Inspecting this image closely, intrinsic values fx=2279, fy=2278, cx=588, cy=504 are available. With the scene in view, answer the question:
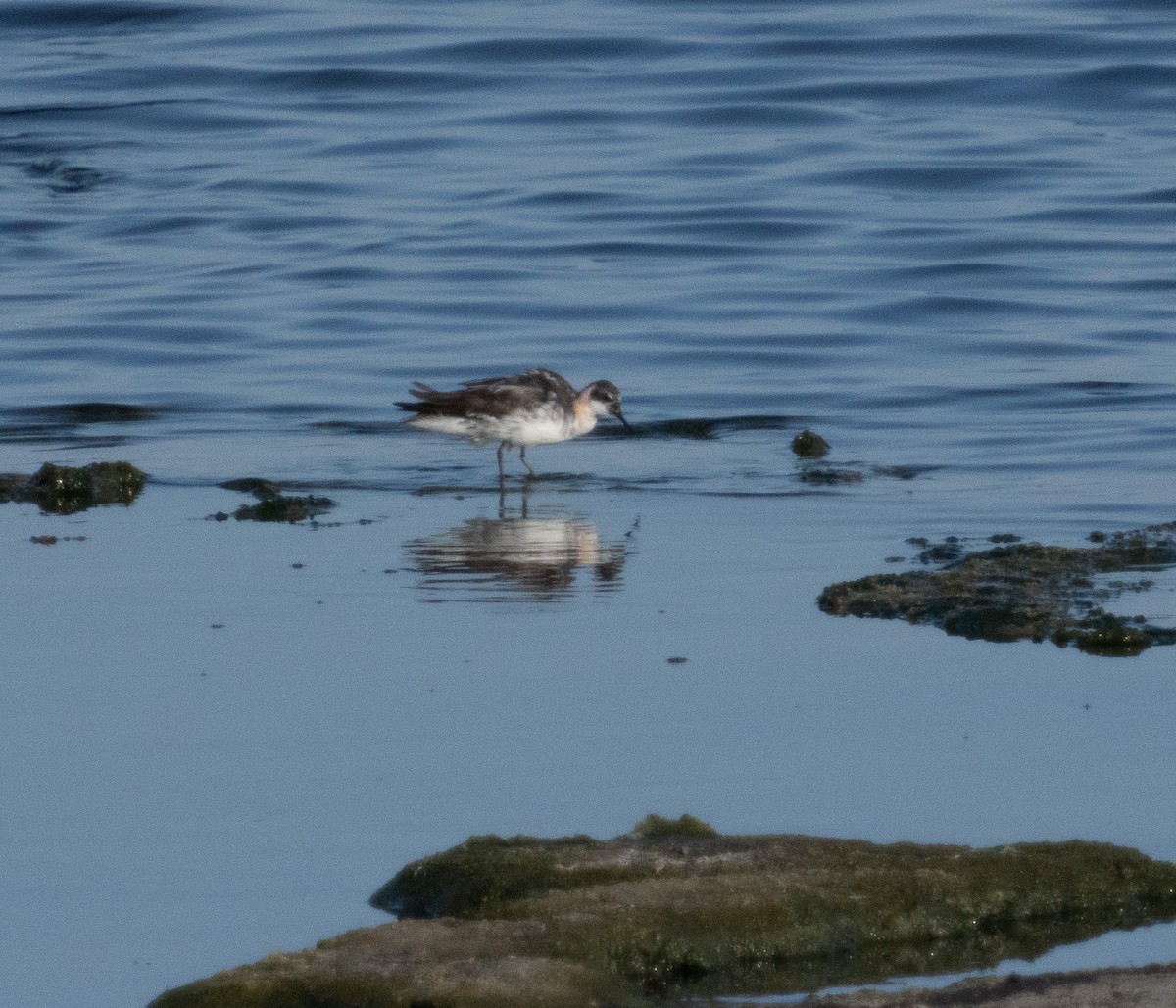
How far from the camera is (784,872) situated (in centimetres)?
659

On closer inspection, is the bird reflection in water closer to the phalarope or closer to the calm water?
the calm water

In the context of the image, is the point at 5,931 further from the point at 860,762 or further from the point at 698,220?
the point at 698,220

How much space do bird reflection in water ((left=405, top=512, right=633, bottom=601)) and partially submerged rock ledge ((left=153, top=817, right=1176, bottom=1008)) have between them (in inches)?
155

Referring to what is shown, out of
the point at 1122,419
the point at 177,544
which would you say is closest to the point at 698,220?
the point at 1122,419

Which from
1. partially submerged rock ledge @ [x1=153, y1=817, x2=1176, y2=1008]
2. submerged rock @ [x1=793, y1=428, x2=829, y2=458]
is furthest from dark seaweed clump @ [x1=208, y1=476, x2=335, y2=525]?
partially submerged rock ledge @ [x1=153, y1=817, x2=1176, y2=1008]

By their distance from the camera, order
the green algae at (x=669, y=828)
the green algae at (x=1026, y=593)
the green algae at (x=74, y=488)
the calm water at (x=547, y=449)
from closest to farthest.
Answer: the green algae at (x=669, y=828), the calm water at (x=547, y=449), the green algae at (x=1026, y=593), the green algae at (x=74, y=488)

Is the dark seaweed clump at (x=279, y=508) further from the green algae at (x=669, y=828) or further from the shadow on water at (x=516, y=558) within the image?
the green algae at (x=669, y=828)

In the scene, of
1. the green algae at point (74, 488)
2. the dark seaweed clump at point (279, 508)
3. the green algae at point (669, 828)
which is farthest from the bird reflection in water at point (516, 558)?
the green algae at point (669, 828)

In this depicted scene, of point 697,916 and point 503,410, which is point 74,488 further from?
point 697,916

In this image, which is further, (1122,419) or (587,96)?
(587,96)

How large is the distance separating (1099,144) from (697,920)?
1030 inches

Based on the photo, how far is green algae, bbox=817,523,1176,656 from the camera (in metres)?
9.50

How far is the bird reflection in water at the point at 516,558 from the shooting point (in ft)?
35.4

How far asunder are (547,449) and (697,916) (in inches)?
418
